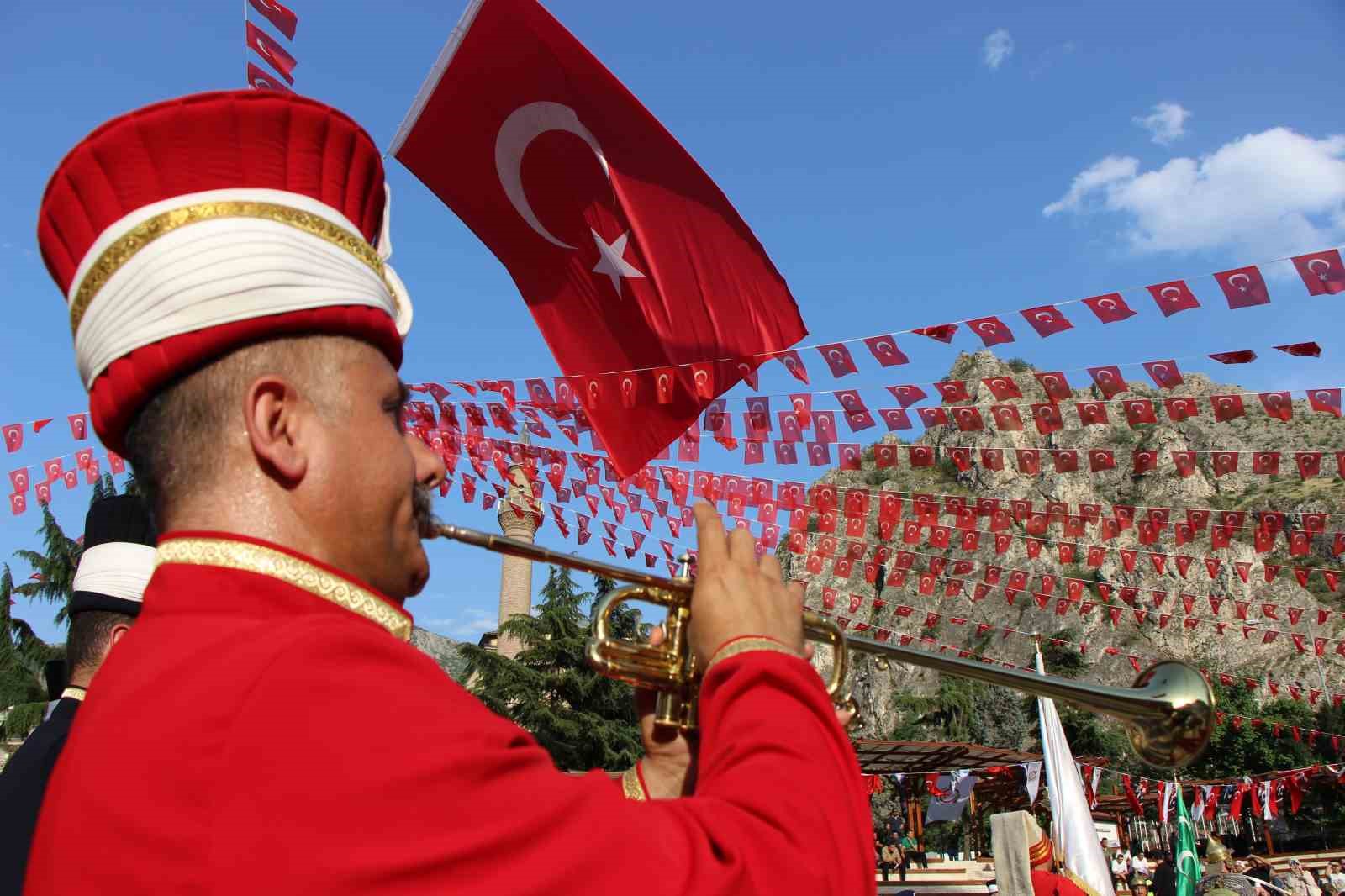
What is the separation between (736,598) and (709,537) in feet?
0.51

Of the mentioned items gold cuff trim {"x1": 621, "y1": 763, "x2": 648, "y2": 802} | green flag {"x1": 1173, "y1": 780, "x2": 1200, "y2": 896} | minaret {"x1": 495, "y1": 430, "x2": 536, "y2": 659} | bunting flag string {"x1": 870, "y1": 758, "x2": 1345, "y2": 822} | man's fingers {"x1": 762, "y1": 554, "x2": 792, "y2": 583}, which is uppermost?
minaret {"x1": 495, "y1": 430, "x2": 536, "y2": 659}

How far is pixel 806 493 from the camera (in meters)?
12.4

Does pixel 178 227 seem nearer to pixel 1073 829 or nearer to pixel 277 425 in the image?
pixel 277 425

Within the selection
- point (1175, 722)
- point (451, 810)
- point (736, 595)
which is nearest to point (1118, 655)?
point (1175, 722)

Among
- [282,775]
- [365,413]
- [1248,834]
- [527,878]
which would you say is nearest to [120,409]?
[365,413]

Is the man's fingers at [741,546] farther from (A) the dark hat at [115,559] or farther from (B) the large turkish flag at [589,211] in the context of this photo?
(B) the large turkish flag at [589,211]

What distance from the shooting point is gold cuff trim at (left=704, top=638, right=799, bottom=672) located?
1389 mm

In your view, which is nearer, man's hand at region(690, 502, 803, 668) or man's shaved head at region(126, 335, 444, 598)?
man's shaved head at region(126, 335, 444, 598)

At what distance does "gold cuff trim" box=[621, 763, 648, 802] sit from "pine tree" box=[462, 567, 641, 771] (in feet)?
71.0

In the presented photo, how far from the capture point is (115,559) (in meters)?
3.82

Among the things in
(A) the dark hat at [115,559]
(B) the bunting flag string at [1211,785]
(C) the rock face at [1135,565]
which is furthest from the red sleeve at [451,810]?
(C) the rock face at [1135,565]

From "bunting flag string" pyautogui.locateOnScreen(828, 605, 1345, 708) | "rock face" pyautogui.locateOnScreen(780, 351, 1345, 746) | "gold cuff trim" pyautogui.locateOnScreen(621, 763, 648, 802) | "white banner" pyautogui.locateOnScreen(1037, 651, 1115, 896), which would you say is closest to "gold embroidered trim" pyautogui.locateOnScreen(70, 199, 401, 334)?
"gold cuff trim" pyautogui.locateOnScreen(621, 763, 648, 802)

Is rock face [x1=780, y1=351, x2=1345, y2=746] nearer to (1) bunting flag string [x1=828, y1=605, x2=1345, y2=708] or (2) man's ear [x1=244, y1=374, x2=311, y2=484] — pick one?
(1) bunting flag string [x1=828, y1=605, x2=1345, y2=708]

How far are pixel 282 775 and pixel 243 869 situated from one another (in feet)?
0.29
